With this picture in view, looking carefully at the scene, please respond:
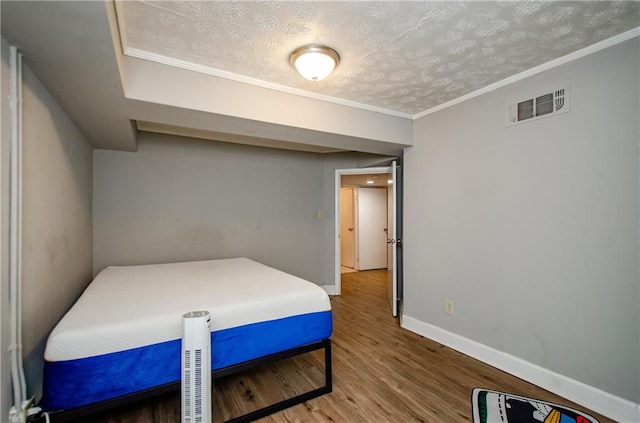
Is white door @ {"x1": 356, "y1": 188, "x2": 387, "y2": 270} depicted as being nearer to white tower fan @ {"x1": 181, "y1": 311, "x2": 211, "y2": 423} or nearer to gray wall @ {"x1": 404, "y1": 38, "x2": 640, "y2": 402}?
gray wall @ {"x1": 404, "y1": 38, "x2": 640, "y2": 402}

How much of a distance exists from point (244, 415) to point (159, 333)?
2.49ft

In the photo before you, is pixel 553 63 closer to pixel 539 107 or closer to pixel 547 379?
pixel 539 107

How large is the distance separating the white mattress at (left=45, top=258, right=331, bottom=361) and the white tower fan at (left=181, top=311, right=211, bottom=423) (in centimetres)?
14

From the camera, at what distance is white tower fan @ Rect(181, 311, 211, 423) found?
150cm

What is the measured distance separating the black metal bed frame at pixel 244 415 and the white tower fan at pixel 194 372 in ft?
0.47

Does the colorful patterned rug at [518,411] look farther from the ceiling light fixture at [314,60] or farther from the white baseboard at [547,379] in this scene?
the ceiling light fixture at [314,60]

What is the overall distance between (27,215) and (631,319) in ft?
11.2

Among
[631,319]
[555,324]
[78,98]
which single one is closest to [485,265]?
[555,324]

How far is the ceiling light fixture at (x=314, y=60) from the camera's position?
1804 mm

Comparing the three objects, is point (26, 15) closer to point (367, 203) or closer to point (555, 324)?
point (555, 324)

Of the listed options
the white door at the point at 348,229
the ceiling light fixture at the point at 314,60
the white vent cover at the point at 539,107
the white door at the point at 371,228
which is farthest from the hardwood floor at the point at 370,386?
the white door at the point at 348,229

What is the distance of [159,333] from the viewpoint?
1.55 metres

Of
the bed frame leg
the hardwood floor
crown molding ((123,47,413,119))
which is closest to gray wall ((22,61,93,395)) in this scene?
crown molding ((123,47,413,119))

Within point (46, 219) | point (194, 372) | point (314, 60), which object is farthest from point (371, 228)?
point (46, 219)
